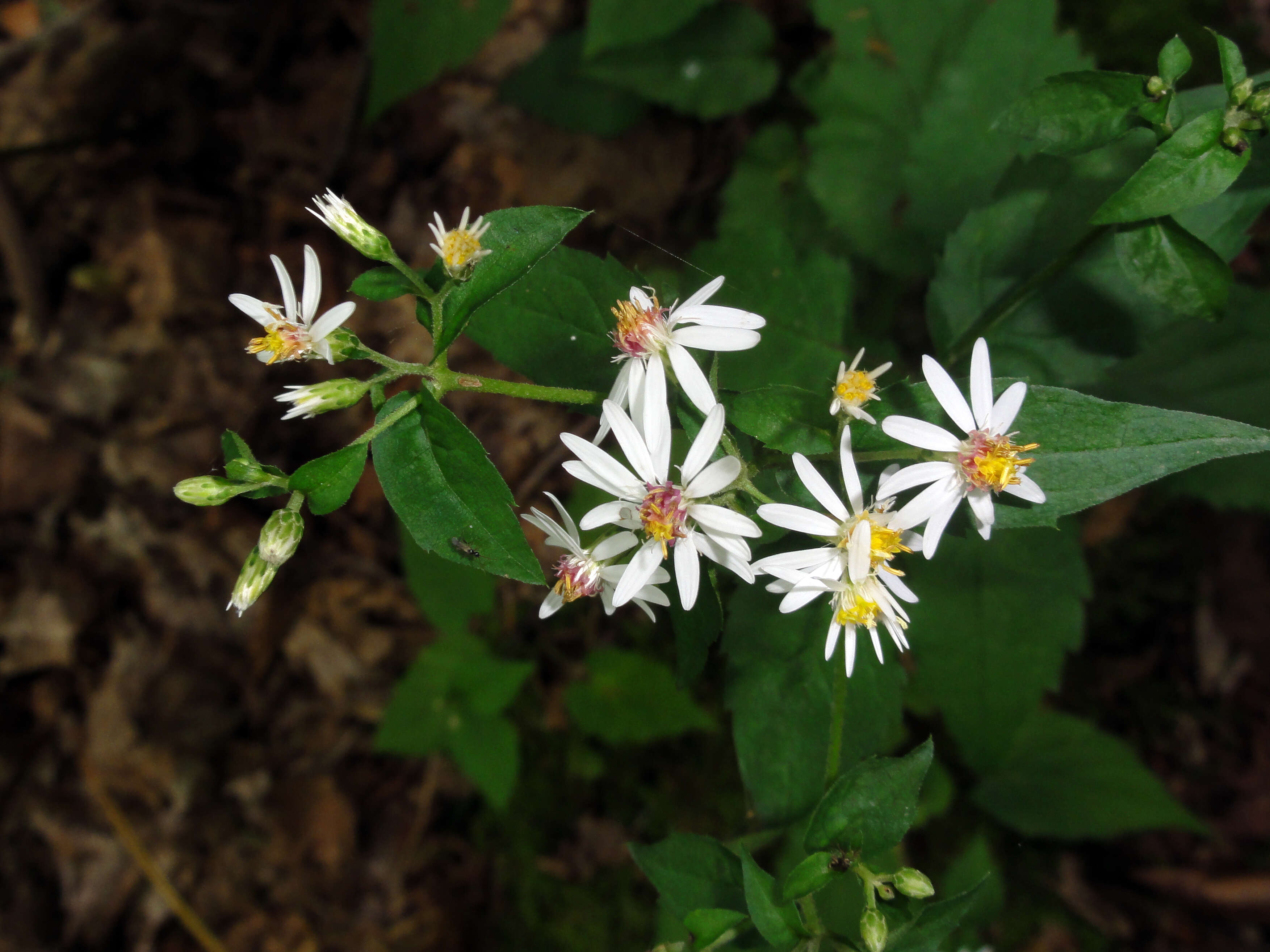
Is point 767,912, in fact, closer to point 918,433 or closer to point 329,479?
point 918,433

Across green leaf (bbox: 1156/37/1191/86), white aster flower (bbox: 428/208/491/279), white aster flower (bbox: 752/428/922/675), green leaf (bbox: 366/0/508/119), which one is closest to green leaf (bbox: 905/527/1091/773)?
white aster flower (bbox: 752/428/922/675)

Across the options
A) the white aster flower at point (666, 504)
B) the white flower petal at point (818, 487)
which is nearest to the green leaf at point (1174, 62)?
the white flower petal at point (818, 487)

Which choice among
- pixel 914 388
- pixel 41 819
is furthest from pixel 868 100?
pixel 41 819

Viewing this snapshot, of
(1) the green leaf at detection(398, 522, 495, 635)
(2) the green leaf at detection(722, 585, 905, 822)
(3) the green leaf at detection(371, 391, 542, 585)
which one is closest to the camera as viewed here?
(3) the green leaf at detection(371, 391, 542, 585)

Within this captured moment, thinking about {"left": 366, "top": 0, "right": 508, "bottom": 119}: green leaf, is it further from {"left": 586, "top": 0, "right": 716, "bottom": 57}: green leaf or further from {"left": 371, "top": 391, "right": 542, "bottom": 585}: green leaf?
{"left": 371, "top": 391, "right": 542, "bottom": 585}: green leaf

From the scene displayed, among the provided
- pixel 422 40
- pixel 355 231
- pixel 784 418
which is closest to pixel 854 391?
pixel 784 418

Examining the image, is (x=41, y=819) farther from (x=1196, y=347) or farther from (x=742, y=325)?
(x=1196, y=347)
